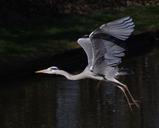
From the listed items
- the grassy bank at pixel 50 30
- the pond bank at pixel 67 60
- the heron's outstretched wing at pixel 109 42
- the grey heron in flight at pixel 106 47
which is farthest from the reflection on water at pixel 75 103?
the grassy bank at pixel 50 30

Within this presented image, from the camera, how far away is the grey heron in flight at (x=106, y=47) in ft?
40.0

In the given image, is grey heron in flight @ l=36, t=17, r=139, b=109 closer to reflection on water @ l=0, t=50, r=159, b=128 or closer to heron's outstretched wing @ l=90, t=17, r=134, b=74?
heron's outstretched wing @ l=90, t=17, r=134, b=74

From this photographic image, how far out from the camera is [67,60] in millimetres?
19188

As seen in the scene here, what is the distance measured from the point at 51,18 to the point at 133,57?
13.1 feet

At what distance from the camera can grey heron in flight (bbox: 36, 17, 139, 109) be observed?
40.0 ft

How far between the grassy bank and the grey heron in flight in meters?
4.62

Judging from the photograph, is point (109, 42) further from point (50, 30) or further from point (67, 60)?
point (50, 30)

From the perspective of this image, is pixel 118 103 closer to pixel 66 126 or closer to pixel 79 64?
pixel 66 126

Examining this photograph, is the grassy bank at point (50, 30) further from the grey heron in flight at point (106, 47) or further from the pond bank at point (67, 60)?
the grey heron in flight at point (106, 47)

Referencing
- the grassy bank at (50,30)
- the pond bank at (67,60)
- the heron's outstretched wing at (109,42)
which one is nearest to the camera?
the heron's outstretched wing at (109,42)

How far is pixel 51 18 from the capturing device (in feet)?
77.8

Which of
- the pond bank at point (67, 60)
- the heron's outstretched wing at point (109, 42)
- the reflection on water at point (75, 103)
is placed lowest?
the reflection on water at point (75, 103)

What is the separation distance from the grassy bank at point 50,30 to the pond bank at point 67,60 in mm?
179

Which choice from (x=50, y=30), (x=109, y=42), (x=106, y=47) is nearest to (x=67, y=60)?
(x=50, y=30)
